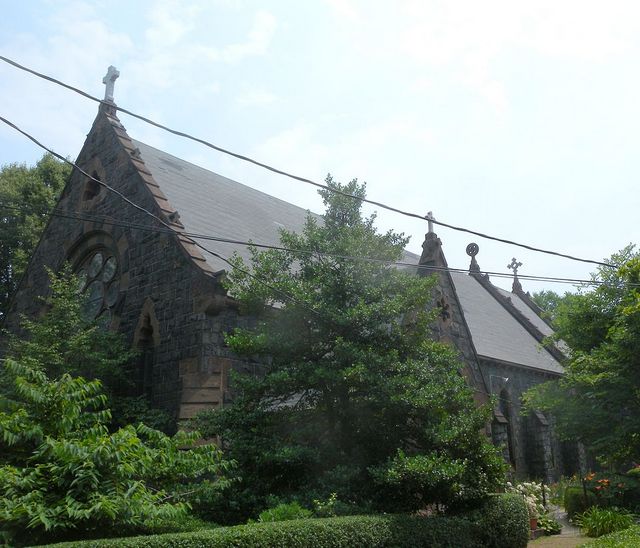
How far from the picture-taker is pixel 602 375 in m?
16.8

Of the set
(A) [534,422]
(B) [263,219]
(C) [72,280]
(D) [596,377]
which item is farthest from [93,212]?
(A) [534,422]

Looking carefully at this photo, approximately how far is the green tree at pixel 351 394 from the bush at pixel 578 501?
700 centimetres

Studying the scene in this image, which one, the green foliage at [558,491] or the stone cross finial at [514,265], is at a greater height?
the stone cross finial at [514,265]

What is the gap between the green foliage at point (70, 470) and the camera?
779 cm

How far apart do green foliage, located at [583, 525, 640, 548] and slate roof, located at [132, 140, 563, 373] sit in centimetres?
855

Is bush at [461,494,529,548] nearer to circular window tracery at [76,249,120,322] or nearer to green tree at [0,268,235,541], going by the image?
green tree at [0,268,235,541]

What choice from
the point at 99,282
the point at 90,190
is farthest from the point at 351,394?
the point at 90,190

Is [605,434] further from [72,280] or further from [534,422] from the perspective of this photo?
[72,280]

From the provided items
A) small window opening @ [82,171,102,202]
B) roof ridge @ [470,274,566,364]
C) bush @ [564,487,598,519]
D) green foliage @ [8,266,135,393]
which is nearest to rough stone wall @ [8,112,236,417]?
small window opening @ [82,171,102,202]

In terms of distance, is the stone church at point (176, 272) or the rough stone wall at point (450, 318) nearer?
the stone church at point (176, 272)

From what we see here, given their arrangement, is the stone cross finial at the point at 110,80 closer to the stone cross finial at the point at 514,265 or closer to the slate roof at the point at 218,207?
the slate roof at the point at 218,207

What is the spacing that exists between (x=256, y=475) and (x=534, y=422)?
60.2ft

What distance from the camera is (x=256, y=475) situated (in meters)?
11.7

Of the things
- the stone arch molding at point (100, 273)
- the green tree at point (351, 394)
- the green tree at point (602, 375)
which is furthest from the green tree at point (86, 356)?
the green tree at point (602, 375)
